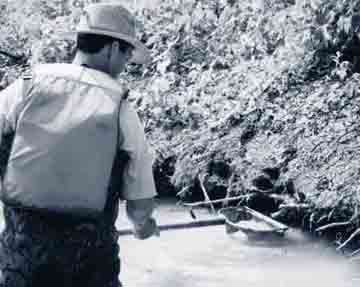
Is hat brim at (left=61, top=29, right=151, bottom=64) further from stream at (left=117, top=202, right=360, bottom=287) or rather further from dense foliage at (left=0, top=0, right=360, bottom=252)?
dense foliage at (left=0, top=0, right=360, bottom=252)

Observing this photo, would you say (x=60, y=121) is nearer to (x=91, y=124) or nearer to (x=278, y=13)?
(x=91, y=124)

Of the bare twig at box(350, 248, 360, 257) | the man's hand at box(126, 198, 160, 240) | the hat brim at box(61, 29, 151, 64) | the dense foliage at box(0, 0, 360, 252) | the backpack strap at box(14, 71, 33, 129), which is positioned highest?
the hat brim at box(61, 29, 151, 64)

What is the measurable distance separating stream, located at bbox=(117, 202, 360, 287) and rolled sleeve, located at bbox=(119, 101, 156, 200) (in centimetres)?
328

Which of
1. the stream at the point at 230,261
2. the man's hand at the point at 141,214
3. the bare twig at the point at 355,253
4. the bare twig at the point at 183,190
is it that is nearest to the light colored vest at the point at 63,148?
the man's hand at the point at 141,214

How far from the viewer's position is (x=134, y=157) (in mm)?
2260

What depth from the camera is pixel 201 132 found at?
780cm

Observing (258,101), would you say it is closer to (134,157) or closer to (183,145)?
(183,145)

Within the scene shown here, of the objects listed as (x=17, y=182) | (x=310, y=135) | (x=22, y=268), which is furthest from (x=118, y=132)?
(x=310, y=135)

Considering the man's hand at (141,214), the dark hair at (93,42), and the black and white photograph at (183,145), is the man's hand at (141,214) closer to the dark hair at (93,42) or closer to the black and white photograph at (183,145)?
the black and white photograph at (183,145)

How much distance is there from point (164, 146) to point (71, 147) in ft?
19.9

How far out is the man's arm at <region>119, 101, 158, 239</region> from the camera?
7.34 ft

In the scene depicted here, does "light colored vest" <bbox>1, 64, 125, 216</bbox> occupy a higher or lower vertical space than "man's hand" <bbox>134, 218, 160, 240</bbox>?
higher

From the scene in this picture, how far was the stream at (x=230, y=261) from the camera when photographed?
563 centimetres

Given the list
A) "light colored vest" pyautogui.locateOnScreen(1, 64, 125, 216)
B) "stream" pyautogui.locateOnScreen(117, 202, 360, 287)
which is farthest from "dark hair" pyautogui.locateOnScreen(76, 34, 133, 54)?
"stream" pyautogui.locateOnScreen(117, 202, 360, 287)
